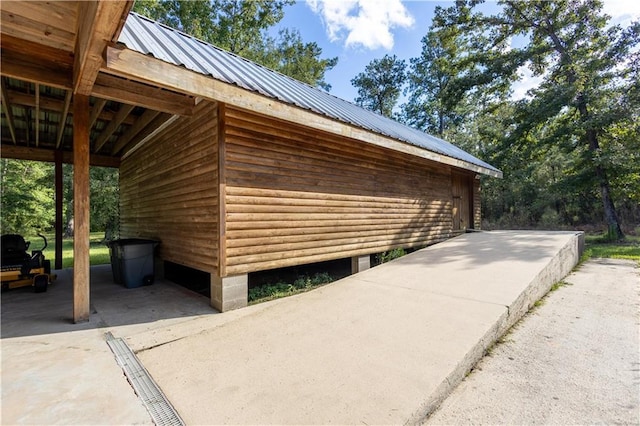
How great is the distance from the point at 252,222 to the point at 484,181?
2064 centimetres

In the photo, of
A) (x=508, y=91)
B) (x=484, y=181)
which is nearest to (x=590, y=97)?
(x=508, y=91)

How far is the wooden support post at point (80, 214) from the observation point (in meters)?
3.62

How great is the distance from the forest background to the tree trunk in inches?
1.8

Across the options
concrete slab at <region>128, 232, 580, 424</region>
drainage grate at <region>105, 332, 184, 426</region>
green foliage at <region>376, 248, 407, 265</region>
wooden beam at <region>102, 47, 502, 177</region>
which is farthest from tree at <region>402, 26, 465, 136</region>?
drainage grate at <region>105, 332, 184, 426</region>

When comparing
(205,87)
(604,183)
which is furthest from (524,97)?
(205,87)

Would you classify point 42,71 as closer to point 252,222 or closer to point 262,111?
point 262,111

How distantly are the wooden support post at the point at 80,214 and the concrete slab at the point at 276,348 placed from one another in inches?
12.5

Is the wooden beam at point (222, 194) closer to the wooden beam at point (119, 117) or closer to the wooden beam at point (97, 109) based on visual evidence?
the wooden beam at point (119, 117)

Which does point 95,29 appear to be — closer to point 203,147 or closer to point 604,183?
point 203,147

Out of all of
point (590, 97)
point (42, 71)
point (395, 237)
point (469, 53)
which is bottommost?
point (395, 237)

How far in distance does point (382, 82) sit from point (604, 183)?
20.3 metres

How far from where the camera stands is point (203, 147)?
4488 millimetres

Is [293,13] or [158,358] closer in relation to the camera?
[158,358]

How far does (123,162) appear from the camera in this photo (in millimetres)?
8352
